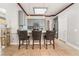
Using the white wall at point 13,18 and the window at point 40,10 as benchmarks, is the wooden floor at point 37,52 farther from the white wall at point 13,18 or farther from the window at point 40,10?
the window at point 40,10

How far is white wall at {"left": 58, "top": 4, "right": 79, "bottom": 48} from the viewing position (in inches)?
249

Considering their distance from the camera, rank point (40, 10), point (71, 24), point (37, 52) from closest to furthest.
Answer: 1. point (37, 52)
2. point (71, 24)
3. point (40, 10)

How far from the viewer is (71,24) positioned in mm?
7117

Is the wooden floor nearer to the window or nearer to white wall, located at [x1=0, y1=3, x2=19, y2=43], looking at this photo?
white wall, located at [x1=0, y1=3, x2=19, y2=43]

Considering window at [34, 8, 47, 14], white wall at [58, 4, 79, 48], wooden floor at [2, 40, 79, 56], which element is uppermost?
window at [34, 8, 47, 14]

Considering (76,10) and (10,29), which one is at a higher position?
(76,10)

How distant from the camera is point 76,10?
251 inches

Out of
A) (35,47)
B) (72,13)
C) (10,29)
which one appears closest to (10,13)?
(10,29)

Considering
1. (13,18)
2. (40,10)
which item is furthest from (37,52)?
(40,10)

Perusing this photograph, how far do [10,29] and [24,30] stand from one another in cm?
66

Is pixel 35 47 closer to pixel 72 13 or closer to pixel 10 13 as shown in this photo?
pixel 10 13

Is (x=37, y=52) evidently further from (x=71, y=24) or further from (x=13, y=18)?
(x=71, y=24)

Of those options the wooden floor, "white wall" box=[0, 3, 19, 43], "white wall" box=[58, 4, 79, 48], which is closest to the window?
"white wall" box=[0, 3, 19, 43]

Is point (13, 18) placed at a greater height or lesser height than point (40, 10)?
lesser
